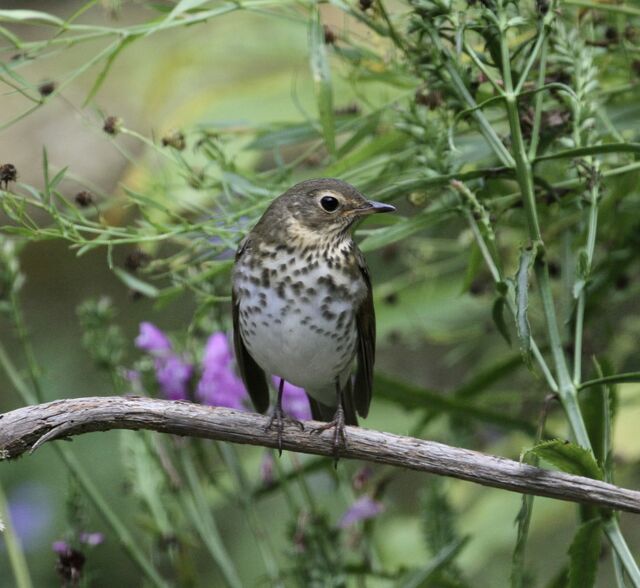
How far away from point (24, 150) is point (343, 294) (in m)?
3.21

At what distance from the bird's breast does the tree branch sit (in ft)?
1.35

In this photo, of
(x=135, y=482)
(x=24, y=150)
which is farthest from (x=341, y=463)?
(x=24, y=150)

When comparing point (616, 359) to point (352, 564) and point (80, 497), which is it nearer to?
point (352, 564)

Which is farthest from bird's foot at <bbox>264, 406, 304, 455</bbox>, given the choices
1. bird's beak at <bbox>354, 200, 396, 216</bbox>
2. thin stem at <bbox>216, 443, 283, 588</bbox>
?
bird's beak at <bbox>354, 200, 396, 216</bbox>

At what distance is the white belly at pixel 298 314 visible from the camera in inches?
74.0

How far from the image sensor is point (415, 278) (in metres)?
2.32

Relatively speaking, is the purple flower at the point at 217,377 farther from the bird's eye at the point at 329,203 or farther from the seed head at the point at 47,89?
the seed head at the point at 47,89

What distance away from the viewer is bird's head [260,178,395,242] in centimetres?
183

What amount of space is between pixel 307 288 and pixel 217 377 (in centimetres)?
21

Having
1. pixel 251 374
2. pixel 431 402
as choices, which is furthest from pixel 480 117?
pixel 251 374

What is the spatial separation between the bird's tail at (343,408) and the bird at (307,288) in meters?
0.11

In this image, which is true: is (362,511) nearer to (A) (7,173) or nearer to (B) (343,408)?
(B) (343,408)

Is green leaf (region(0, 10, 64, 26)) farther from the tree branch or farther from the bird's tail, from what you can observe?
the bird's tail

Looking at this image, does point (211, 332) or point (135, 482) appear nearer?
point (135, 482)
